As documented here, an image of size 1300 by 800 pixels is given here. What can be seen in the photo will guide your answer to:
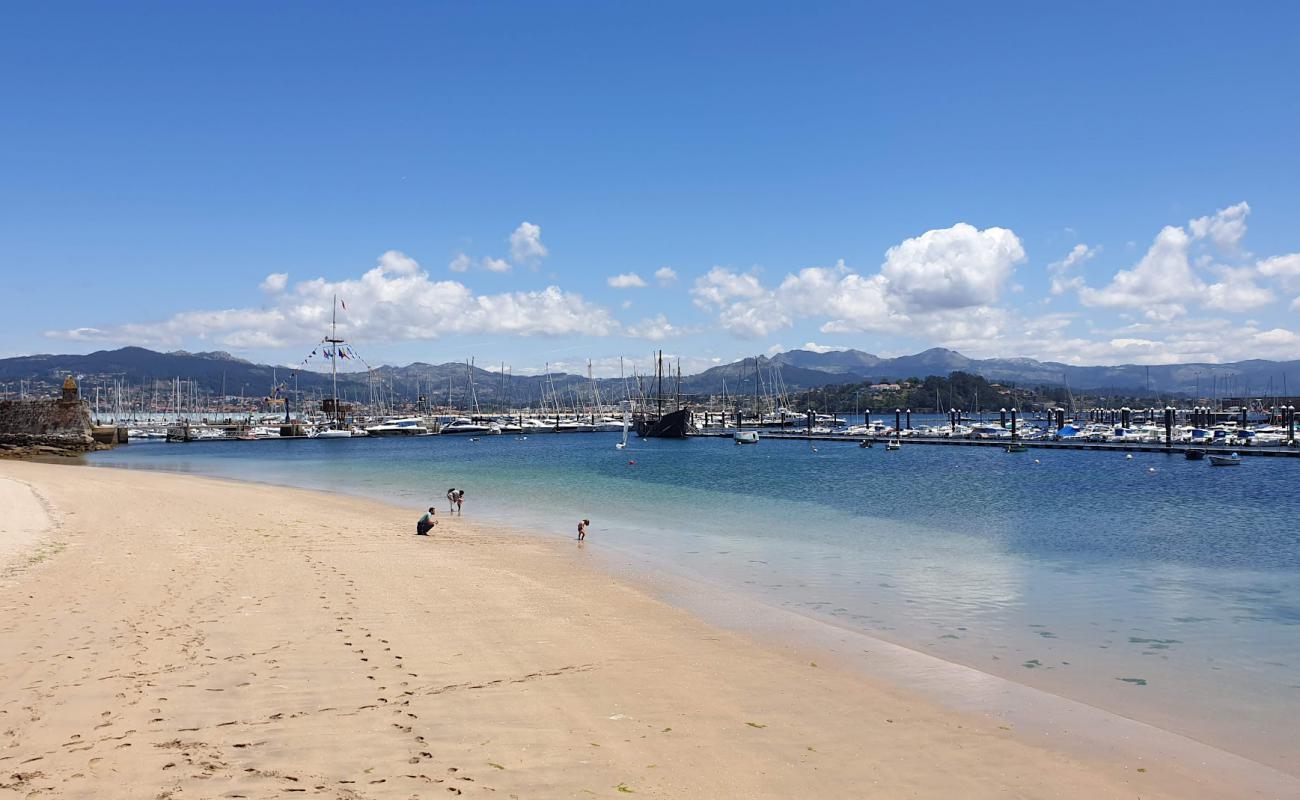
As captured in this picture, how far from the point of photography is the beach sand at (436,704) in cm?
718

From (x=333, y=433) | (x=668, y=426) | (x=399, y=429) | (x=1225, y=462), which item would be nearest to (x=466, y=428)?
(x=399, y=429)

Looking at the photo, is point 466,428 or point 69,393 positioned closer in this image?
point 69,393

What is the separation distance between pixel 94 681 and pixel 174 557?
35.9ft

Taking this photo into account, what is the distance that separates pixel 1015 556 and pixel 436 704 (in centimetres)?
2125

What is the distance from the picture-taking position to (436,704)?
359 inches

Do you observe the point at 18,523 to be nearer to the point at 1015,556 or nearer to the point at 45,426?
the point at 1015,556

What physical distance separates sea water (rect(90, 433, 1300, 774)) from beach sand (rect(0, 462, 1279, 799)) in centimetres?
322

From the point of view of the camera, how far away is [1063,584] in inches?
804

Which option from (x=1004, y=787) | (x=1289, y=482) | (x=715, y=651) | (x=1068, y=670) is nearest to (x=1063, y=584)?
(x=1068, y=670)

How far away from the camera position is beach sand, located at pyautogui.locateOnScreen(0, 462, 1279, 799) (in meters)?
7.18

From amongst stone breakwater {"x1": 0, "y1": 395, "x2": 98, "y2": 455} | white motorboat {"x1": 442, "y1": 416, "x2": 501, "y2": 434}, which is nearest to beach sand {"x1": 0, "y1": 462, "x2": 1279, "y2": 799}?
stone breakwater {"x1": 0, "y1": 395, "x2": 98, "y2": 455}

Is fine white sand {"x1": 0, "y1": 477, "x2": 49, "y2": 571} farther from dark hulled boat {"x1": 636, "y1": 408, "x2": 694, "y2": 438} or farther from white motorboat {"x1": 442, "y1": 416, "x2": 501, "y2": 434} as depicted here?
white motorboat {"x1": 442, "y1": 416, "x2": 501, "y2": 434}

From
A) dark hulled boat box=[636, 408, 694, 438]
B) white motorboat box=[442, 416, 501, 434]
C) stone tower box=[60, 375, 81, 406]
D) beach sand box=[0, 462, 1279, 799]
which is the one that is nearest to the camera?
beach sand box=[0, 462, 1279, 799]

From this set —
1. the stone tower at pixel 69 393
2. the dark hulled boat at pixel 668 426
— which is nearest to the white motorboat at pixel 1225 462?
the dark hulled boat at pixel 668 426
